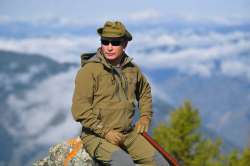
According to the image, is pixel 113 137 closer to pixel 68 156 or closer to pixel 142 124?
pixel 142 124

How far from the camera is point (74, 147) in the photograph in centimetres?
926

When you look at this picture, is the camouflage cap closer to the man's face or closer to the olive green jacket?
the man's face

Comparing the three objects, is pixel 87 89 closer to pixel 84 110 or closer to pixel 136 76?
pixel 84 110

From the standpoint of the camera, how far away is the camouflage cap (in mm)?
8531

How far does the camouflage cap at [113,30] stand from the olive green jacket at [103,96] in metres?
0.37

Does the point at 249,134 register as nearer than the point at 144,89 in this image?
No

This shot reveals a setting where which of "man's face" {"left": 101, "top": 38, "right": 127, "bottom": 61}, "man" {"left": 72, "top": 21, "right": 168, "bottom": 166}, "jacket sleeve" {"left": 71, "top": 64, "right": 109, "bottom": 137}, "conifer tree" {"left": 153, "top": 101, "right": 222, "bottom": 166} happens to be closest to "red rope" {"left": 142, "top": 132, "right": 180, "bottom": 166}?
"man" {"left": 72, "top": 21, "right": 168, "bottom": 166}

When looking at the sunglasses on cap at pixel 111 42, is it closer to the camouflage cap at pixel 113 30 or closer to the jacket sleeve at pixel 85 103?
the camouflage cap at pixel 113 30

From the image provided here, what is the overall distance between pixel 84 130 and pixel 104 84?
2.42ft

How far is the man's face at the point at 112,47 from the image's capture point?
8.62 m

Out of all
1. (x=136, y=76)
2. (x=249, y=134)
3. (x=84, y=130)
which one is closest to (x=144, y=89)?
(x=136, y=76)

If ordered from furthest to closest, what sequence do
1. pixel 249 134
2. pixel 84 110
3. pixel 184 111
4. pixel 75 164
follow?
pixel 184 111 → pixel 249 134 → pixel 75 164 → pixel 84 110

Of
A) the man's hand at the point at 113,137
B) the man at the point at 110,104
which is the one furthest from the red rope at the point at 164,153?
the man's hand at the point at 113,137

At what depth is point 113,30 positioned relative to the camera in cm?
854
